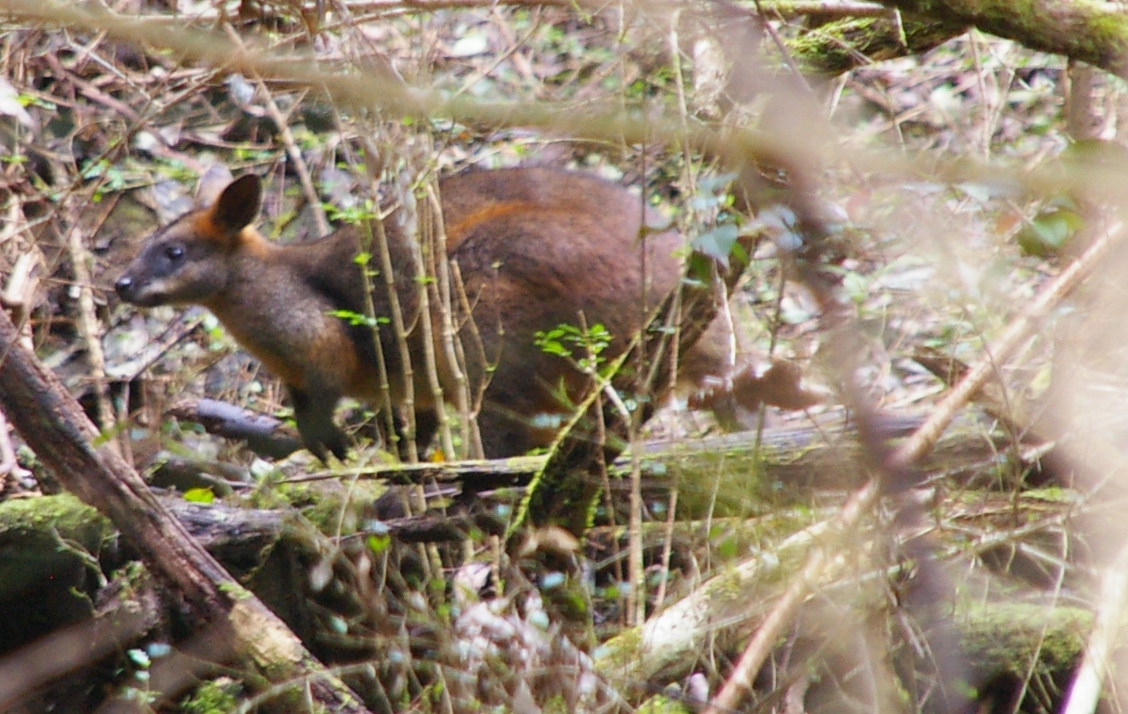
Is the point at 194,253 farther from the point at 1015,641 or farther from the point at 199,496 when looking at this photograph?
the point at 1015,641

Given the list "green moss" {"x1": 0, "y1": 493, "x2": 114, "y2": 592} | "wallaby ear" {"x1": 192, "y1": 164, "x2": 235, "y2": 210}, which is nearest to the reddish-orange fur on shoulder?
"wallaby ear" {"x1": 192, "y1": 164, "x2": 235, "y2": 210}

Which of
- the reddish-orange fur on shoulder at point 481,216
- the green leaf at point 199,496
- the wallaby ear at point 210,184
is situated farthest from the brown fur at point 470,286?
the green leaf at point 199,496

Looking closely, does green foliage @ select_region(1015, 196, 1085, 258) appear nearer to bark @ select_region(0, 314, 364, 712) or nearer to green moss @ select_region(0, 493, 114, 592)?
bark @ select_region(0, 314, 364, 712)

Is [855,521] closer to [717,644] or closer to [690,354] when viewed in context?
[717,644]

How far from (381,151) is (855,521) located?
2.90 m

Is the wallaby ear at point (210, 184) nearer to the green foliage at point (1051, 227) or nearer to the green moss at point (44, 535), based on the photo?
the green moss at point (44, 535)

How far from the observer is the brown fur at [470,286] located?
5633 mm

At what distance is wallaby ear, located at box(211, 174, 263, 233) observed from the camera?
6.33 m

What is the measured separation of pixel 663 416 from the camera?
5906 millimetres

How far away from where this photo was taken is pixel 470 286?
573 cm

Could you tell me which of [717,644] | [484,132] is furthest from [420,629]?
[484,132]

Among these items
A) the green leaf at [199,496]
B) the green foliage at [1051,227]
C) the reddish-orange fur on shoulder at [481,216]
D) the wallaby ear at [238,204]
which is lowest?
the green leaf at [199,496]

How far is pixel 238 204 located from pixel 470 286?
1535mm

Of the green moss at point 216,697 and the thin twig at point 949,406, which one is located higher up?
the thin twig at point 949,406
